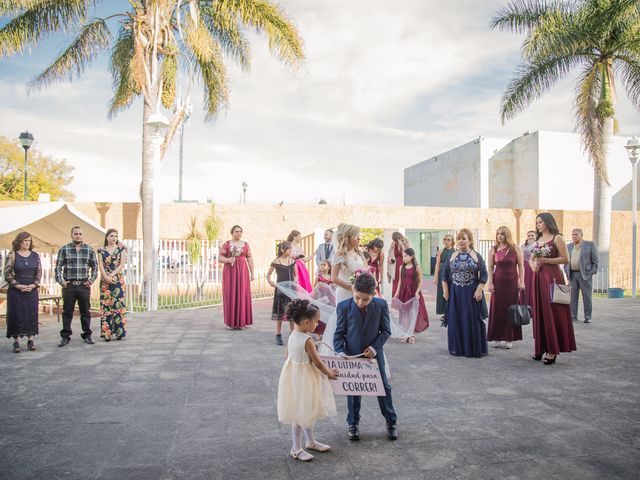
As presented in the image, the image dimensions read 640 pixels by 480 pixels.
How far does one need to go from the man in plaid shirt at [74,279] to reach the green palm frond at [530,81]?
46.1 ft

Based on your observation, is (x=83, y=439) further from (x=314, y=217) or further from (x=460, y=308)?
(x=314, y=217)

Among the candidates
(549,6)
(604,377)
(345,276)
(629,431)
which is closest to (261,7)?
(549,6)

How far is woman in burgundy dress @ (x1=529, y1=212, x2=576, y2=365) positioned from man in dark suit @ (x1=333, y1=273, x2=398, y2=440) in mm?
3281

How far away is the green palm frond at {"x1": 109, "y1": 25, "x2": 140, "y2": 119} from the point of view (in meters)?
15.4

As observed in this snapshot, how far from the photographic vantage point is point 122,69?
15508 millimetres

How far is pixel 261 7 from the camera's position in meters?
13.4

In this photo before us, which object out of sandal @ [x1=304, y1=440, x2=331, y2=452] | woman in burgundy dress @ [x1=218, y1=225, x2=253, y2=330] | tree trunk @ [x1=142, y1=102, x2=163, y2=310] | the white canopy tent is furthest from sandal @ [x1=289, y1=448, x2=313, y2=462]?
tree trunk @ [x1=142, y1=102, x2=163, y2=310]

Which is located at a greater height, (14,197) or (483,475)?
(14,197)

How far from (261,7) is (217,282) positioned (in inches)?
295

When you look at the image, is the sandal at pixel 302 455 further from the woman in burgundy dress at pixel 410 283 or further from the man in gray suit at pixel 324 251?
the man in gray suit at pixel 324 251

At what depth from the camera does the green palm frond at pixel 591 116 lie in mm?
15102

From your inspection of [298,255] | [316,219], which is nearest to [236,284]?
[298,255]

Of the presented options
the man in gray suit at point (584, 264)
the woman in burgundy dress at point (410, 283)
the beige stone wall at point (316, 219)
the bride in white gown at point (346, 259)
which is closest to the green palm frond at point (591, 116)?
the beige stone wall at point (316, 219)

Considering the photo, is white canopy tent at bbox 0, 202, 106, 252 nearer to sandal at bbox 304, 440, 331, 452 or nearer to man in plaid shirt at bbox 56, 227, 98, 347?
man in plaid shirt at bbox 56, 227, 98, 347
